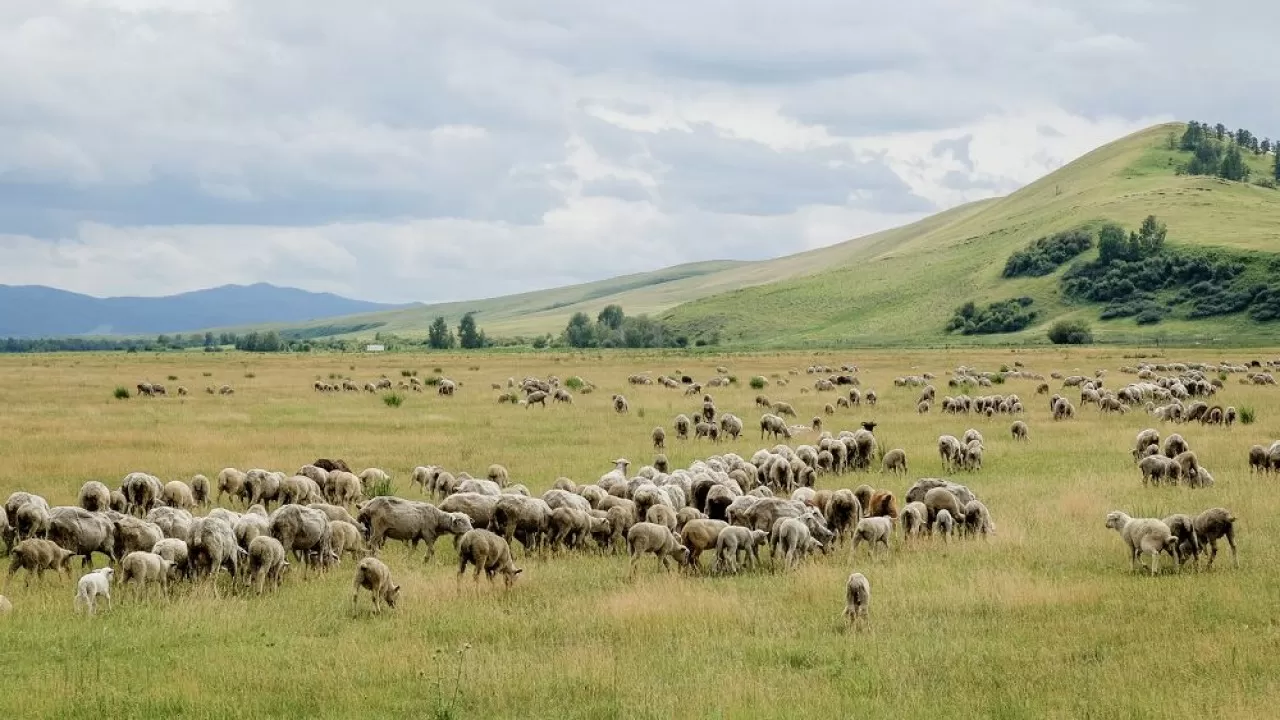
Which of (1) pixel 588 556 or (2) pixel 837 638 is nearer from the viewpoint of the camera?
(2) pixel 837 638

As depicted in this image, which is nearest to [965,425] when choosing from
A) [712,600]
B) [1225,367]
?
[712,600]

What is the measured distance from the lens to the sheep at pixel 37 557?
14.9 metres

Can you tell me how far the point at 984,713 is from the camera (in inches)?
397

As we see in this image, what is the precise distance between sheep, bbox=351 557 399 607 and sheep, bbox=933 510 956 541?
8488mm

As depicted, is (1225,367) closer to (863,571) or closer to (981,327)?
(863,571)

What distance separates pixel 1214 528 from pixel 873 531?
455 centimetres

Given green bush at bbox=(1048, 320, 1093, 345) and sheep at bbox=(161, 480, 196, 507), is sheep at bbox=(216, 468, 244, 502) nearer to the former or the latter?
sheep at bbox=(161, 480, 196, 507)

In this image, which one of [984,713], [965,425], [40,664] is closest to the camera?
[984,713]

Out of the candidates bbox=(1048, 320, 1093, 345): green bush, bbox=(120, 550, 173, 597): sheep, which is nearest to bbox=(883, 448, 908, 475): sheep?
bbox=(120, 550, 173, 597): sheep

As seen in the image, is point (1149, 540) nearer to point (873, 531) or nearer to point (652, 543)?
point (873, 531)

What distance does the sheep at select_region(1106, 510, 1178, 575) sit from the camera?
15.2m

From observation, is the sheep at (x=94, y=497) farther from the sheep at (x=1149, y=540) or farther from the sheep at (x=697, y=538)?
the sheep at (x=1149, y=540)

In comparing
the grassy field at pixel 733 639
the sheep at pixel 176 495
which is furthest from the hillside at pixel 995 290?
the sheep at pixel 176 495

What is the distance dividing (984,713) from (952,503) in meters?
8.90
